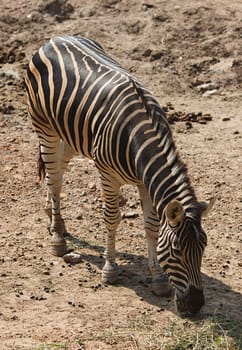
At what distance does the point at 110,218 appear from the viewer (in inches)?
289

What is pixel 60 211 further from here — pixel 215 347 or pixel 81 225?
pixel 215 347

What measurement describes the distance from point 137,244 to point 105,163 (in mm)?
1454

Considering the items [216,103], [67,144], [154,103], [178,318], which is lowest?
[216,103]

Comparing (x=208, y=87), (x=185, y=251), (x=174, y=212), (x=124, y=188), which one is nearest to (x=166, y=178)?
(x=174, y=212)

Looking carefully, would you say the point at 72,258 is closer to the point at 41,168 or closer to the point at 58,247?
the point at 58,247

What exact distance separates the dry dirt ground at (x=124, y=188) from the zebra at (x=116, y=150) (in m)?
0.33

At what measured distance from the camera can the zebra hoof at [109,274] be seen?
7332 mm

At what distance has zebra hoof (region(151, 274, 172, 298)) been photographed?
7.11 metres

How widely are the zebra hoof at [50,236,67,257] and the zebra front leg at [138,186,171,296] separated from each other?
1.15 metres

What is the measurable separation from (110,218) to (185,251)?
1.43 metres

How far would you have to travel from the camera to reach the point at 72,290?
283 inches

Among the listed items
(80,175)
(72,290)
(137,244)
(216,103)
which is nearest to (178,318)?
(72,290)

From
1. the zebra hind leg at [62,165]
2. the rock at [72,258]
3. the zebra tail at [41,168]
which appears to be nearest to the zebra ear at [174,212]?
the rock at [72,258]

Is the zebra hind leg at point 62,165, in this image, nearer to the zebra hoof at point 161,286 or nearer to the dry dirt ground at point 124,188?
the dry dirt ground at point 124,188
